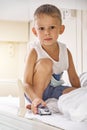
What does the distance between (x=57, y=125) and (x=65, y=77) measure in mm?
357

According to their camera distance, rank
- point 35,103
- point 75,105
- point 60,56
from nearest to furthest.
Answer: point 75,105
point 35,103
point 60,56

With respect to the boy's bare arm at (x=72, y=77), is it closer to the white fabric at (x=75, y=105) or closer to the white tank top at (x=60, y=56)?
the white tank top at (x=60, y=56)

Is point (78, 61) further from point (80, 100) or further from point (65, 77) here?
point (80, 100)

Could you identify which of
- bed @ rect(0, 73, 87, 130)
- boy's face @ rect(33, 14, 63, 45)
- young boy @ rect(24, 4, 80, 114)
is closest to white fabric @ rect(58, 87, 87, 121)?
bed @ rect(0, 73, 87, 130)

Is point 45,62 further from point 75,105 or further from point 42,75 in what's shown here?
point 75,105

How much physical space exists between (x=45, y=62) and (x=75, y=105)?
19 cm

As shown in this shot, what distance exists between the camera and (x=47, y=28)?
31.4 inches

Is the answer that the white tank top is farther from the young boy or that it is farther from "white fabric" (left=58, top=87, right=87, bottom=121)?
"white fabric" (left=58, top=87, right=87, bottom=121)

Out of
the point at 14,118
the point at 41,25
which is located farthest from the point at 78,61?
the point at 14,118

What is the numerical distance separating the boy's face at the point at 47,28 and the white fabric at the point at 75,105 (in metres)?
0.20

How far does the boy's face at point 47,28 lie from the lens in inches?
31.3

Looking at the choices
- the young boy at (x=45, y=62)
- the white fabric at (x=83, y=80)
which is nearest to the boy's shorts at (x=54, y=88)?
the young boy at (x=45, y=62)

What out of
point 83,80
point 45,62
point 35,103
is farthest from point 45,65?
point 83,80

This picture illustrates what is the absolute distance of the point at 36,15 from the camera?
812 millimetres
